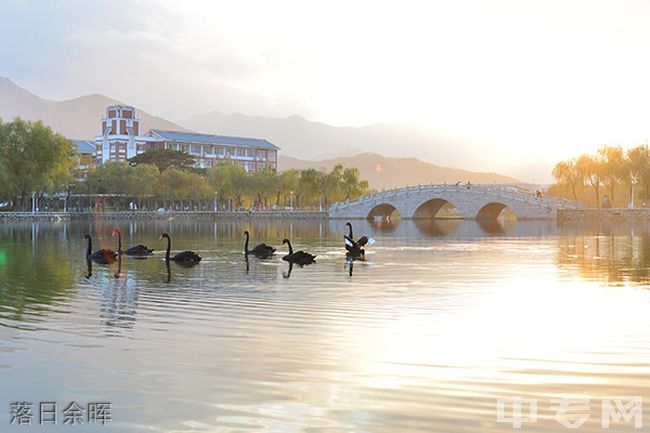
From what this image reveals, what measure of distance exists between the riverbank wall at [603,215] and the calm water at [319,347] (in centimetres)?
5554

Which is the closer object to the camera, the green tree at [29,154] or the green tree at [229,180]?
the green tree at [29,154]

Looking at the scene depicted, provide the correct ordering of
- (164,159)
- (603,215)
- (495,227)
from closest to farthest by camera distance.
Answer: (495,227), (603,215), (164,159)

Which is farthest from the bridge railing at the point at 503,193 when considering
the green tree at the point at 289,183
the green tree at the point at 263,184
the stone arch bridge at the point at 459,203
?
the green tree at the point at 263,184

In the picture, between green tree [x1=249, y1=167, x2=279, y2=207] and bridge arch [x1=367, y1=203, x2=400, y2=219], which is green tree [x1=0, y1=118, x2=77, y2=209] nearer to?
green tree [x1=249, y1=167, x2=279, y2=207]

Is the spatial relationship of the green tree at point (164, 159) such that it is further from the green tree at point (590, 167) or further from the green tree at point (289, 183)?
the green tree at point (590, 167)

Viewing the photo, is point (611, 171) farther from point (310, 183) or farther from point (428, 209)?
point (310, 183)

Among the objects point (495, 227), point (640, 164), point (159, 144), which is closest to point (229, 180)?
point (159, 144)

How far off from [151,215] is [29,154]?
18.4 m

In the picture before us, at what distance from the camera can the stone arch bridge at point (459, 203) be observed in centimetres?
7225

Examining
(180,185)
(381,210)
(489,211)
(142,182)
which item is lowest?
(489,211)

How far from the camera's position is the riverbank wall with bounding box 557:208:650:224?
233ft

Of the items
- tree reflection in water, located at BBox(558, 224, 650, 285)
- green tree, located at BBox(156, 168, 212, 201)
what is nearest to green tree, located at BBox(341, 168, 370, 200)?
green tree, located at BBox(156, 168, 212, 201)

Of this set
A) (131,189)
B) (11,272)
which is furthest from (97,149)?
(11,272)

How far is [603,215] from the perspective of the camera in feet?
241
